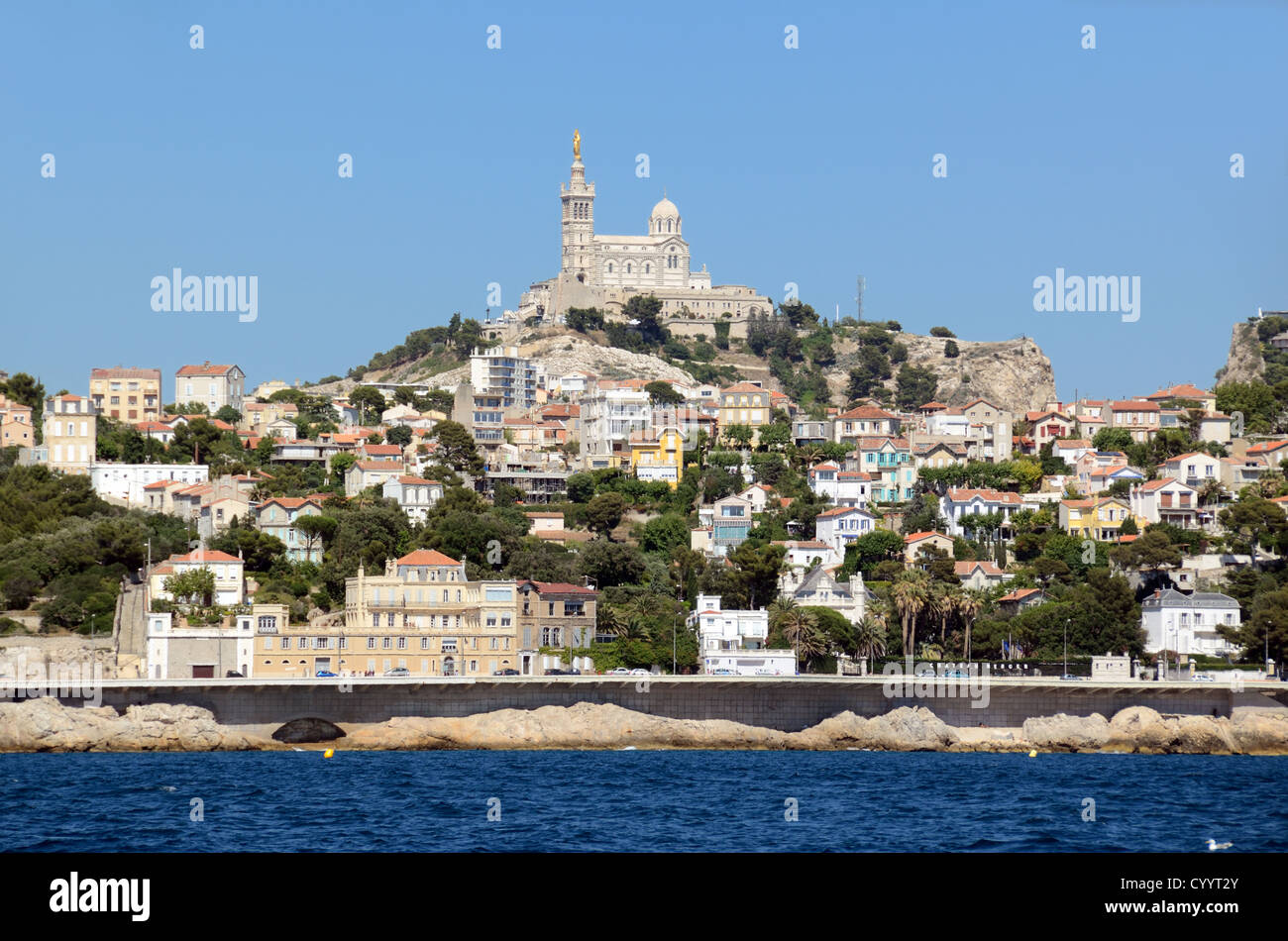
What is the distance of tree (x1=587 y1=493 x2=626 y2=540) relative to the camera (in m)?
86.3

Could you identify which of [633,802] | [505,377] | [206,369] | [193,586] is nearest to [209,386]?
[206,369]

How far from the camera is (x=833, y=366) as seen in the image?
514 feet

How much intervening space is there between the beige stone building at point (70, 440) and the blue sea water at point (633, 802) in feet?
154

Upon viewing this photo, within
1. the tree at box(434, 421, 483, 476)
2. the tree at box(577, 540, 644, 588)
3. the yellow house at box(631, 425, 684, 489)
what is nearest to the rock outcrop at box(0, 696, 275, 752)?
the tree at box(577, 540, 644, 588)

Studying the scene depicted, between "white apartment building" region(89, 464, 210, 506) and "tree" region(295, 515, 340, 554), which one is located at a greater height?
"white apartment building" region(89, 464, 210, 506)

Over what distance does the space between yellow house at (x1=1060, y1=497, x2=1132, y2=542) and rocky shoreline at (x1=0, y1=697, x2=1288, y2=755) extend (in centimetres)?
2885

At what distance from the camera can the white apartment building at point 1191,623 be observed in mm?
65750

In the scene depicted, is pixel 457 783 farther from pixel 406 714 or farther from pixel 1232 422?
pixel 1232 422

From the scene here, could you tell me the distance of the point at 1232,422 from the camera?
105m

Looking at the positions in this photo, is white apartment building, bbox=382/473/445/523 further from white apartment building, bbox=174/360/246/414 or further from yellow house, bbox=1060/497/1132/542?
white apartment building, bbox=174/360/246/414

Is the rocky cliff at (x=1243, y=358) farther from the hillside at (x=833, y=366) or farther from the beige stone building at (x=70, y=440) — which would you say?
the beige stone building at (x=70, y=440)

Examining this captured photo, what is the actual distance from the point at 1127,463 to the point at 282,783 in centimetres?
6957

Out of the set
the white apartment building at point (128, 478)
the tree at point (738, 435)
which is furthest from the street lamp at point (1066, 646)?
the white apartment building at point (128, 478)

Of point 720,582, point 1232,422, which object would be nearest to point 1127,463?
point 1232,422
